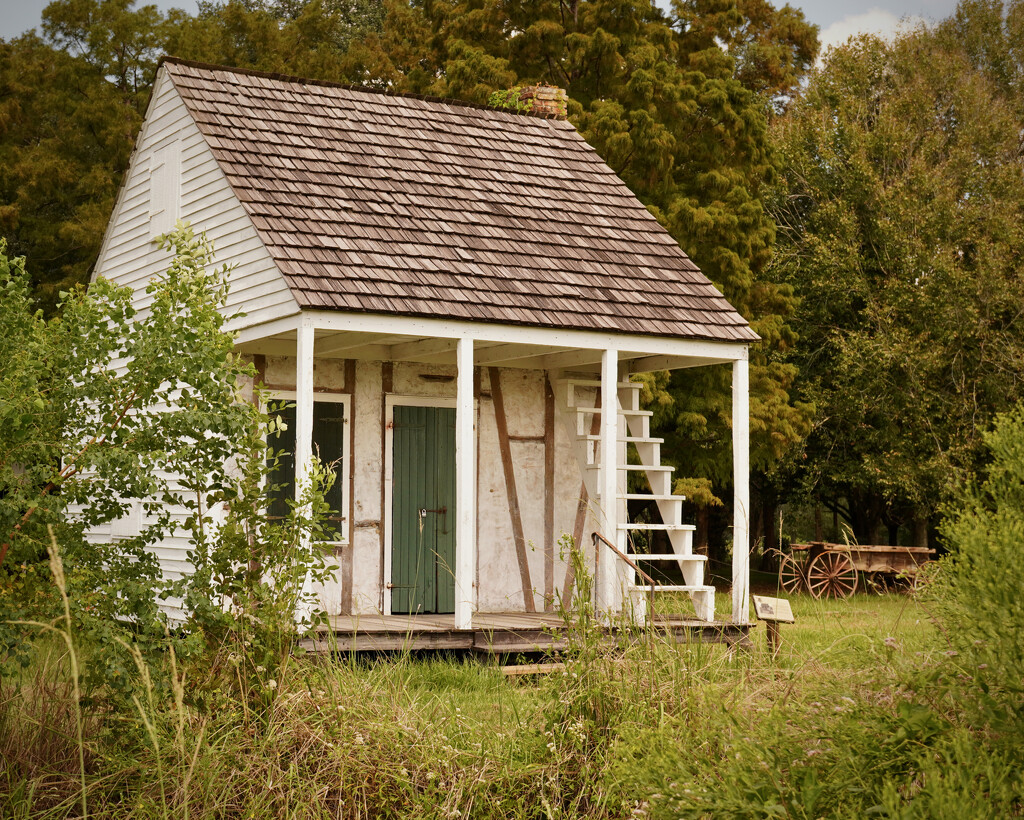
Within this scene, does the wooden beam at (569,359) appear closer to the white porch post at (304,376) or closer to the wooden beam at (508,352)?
the wooden beam at (508,352)

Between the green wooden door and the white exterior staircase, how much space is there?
56.3 inches

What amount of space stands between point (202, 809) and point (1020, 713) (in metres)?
3.66

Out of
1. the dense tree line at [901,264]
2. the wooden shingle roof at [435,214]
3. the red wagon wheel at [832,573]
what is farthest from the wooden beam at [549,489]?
the dense tree line at [901,264]

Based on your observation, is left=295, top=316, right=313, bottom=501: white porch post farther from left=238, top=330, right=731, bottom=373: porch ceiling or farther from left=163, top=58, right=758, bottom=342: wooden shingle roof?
left=238, top=330, right=731, bottom=373: porch ceiling

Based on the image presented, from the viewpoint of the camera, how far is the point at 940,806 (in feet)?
11.5

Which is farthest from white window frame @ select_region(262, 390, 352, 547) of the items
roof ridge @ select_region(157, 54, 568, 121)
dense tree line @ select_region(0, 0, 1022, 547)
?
dense tree line @ select_region(0, 0, 1022, 547)

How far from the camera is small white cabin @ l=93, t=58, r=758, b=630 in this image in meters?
11.0

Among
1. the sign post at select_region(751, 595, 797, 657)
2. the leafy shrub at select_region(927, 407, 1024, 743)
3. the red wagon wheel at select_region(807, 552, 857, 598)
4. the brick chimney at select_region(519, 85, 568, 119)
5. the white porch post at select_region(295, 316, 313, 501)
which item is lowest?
the red wagon wheel at select_region(807, 552, 857, 598)

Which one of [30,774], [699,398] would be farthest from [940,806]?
[699,398]

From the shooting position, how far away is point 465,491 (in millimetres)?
10820

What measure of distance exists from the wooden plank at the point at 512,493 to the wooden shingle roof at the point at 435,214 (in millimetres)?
1869

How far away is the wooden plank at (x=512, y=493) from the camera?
1345 centimetres

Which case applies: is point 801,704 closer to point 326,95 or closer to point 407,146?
point 407,146

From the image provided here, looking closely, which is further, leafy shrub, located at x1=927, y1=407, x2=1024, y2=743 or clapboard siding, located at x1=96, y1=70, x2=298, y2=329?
clapboard siding, located at x1=96, y1=70, x2=298, y2=329
